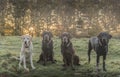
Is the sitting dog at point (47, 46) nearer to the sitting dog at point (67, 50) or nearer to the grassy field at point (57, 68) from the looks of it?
the grassy field at point (57, 68)

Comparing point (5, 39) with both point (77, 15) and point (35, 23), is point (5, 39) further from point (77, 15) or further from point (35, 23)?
point (77, 15)

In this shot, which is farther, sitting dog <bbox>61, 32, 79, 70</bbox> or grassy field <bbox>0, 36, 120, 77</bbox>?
sitting dog <bbox>61, 32, 79, 70</bbox>

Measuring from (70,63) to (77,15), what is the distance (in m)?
13.5

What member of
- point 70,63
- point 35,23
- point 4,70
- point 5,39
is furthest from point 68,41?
point 35,23

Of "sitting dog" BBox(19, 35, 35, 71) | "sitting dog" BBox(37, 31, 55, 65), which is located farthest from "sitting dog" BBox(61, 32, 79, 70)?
"sitting dog" BBox(19, 35, 35, 71)

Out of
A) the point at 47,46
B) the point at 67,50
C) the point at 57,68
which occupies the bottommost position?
the point at 57,68

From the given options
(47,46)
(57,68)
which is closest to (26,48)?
(47,46)

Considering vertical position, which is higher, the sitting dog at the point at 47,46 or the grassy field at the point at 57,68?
the sitting dog at the point at 47,46

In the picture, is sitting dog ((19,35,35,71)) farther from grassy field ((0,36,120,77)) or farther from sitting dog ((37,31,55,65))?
sitting dog ((37,31,55,65))

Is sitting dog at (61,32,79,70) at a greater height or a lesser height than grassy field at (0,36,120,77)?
greater

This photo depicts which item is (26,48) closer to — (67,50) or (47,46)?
(47,46)

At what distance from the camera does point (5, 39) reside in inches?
885

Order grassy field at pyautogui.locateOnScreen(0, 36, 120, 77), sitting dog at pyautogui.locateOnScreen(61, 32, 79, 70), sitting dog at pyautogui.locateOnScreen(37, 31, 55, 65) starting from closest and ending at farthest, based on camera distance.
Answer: grassy field at pyautogui.locateOnScreen(0, 36, 120, 77) < sitting dog at pyautogui.locateOnScreen(61, 32, 79, 70) < sitting dog at pyautogui.locateOnScreen(37, 31, 55, 65)

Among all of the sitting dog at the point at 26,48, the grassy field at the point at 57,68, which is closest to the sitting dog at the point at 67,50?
the grassy field at the point at 57,68
